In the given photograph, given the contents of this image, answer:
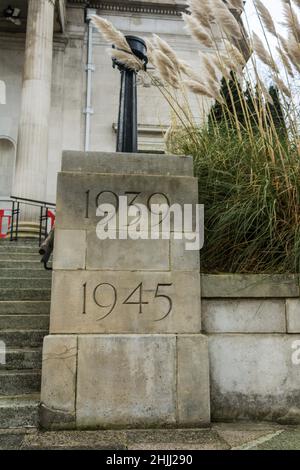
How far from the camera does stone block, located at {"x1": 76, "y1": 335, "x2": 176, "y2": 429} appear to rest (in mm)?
3623

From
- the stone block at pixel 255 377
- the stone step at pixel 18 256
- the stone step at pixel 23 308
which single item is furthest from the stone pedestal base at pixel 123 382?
the stone step at pixel 18 256

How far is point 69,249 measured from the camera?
Result: 3.85 m

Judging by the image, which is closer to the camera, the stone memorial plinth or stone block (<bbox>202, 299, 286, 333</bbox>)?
the stone memorial plinth

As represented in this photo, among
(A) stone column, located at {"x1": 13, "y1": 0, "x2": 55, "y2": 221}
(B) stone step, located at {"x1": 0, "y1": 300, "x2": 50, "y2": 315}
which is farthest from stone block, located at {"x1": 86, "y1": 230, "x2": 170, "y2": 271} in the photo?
(A) stone column, located at {"x1": 13, "y1": 0, "x2": 55, "y2": 221}

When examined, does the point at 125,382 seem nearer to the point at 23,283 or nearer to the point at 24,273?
the point at 23,283

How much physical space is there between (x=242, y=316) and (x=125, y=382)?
3.70ft

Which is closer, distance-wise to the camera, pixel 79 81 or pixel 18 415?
pixel 18 415

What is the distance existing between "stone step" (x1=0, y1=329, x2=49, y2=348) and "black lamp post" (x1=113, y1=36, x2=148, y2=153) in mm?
2139

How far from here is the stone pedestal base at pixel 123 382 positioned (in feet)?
11.8

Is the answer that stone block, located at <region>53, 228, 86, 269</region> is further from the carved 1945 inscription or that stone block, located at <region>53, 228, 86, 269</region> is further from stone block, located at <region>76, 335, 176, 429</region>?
stone block, located at <region>76, 335, 176, 429</region>

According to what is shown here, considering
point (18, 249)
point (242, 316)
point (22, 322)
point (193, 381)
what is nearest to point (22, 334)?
point (22, 322)

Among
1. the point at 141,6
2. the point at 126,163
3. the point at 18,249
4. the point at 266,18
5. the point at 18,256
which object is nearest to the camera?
the point at 126,163

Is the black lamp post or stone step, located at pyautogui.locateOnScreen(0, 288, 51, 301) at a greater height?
the black lamp post

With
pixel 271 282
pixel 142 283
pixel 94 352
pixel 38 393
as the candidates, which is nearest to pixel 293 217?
pixel 271 282
